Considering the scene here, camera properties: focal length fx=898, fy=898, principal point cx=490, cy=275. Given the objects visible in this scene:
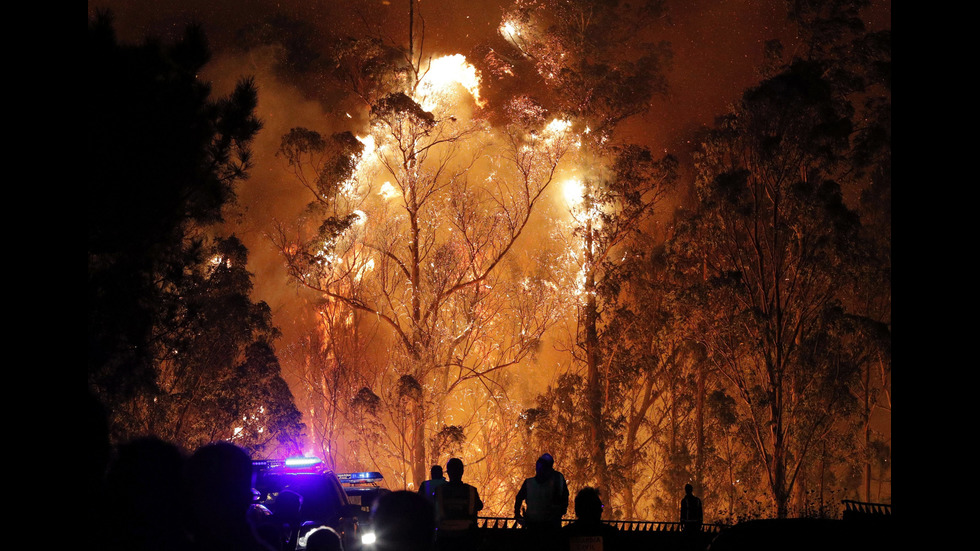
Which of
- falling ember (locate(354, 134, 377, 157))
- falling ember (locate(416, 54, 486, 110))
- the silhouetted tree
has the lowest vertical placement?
the silhouetted tree

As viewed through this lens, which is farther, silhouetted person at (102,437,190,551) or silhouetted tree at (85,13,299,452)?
silhouetted tree at (85,13,299,452)

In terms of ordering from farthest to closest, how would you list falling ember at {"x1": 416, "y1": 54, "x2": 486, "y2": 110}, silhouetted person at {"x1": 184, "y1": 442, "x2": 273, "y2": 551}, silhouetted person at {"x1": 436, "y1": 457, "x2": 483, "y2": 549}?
falling ember at {"x1": 416, "y1": 54, "x2": 486, "y2": 110} < silhouetted person at {"x1": 436, "y1": 457, "x2": 483, "y2": 549} < silhouetted person at {"x1": 184, "y1": 442, "x2": 273, "y2": 551}

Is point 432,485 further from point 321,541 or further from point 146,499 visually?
point 146,499

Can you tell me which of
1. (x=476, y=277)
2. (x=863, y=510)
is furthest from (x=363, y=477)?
(x=476, y=277)

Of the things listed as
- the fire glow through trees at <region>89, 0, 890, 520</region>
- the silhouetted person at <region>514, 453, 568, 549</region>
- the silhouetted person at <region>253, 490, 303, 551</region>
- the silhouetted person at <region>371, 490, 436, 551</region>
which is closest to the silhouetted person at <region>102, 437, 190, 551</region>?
the silhouetted person at <region>371, 490, 436, 551</region>

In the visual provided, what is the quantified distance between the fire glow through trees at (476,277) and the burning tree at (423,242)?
0.08 meters

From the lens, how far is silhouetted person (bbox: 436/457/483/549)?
827 cm

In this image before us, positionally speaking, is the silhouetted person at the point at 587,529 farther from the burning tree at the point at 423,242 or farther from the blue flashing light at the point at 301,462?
the burning tree at the point at 423,242

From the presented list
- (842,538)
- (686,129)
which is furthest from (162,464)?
(686,129)

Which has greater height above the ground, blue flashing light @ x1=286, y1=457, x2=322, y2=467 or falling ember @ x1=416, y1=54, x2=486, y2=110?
falling ember @ x1=416, y1=54, x2=486, y2=110

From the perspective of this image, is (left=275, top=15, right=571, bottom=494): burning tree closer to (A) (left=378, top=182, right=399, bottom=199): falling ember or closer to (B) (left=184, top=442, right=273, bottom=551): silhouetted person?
(A) (left=378, top=182, right=399, bottom=199): falling ember

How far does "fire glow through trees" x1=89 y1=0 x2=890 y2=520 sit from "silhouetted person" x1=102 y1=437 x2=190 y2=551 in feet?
80.2

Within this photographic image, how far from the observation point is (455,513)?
830 centimetres

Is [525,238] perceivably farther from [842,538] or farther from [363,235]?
[842,538]
